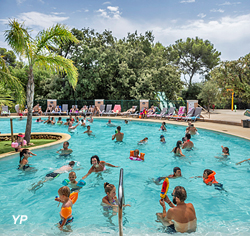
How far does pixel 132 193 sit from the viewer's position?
5348 mm

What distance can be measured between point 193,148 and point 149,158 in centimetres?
243

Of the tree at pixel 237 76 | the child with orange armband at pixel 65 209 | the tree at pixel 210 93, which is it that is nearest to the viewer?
the child with orange armband at pixel 65 209

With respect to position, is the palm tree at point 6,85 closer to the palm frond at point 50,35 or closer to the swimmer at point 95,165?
the palm frond at point 50,35

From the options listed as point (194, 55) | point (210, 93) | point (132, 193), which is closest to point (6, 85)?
point (132, 193)

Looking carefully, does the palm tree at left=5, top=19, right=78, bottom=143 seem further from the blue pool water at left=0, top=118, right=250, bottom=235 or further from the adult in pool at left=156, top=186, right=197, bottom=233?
the adult in pool at left=156, top=186, right=197, bottom=233

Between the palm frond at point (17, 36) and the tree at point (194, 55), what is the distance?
120 feet

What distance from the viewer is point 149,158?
8.31 meters

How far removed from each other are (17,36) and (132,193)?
725cm

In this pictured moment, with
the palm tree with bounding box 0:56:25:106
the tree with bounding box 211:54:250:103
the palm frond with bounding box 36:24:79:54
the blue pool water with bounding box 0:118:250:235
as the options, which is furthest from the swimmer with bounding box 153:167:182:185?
the tree with bounding box 211:54:250:103

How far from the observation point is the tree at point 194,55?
4128cm

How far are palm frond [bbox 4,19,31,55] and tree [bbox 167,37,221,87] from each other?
120ft

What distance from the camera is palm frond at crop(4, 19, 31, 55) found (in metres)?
7.75

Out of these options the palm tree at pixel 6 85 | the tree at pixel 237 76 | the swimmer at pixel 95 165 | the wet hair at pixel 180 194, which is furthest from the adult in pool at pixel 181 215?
the tree at pixel 237 76

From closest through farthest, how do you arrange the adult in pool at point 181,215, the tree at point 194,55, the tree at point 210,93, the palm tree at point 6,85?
the adult in pool at point 181,215, the palm tree at point 6,85, the tree at point 210,93, the tree at point 194,55
